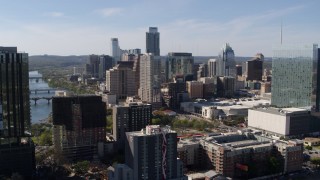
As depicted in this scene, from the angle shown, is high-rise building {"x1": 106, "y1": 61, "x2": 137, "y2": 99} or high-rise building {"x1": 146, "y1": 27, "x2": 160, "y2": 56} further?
high-rise building {"x1": 146, "y1": 27, "x2": 160, "y2": 56}

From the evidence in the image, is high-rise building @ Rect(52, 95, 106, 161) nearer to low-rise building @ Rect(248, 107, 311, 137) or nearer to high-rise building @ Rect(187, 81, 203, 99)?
low-rise building @ Rect(248, 107, 311, 137)

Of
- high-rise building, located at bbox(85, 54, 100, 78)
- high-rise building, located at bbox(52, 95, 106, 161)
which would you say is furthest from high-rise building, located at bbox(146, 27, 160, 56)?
high-rise building, located at bbox(52, 95, 106, 161)

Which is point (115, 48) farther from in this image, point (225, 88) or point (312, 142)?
point (312, 142)

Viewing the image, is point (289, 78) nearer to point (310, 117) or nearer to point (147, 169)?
point (310, 117)

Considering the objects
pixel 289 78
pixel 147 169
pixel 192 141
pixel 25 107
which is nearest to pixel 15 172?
pixel 25 107

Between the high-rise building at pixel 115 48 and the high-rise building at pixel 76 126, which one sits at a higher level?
the high-rise building at pixel 115 48

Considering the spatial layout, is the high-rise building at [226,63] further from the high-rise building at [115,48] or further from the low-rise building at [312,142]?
the low-rise building at [312,142]

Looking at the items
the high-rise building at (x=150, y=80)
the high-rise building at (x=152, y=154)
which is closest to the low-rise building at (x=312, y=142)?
the high-rise building at (x=152, y=154)
